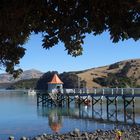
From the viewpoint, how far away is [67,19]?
611 cm

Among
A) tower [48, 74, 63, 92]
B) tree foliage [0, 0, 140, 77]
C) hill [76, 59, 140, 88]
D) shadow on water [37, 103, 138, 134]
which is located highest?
hill [76, 59, 140, 88]

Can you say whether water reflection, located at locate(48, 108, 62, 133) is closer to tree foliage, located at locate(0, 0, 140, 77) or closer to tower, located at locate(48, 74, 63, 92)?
tower, located at locate(48, 74, 63, 92)

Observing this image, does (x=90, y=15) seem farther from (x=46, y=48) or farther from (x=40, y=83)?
(x=40, y=83)

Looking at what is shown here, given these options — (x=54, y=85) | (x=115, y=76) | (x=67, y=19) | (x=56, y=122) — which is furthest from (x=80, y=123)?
(x=115, y=76)

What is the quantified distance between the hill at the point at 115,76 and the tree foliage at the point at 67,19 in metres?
124

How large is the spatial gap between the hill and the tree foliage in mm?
124011

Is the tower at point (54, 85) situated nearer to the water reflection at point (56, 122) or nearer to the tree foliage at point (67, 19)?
the water reflection at point (56, 122)

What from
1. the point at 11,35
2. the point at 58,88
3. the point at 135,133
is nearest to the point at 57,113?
the point at 58,88

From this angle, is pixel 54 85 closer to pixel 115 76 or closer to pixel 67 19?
pixel 67 19

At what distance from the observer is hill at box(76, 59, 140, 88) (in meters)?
138

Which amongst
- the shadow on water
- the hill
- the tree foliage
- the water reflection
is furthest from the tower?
the hill

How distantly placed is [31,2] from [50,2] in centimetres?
45

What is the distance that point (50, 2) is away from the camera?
6.10 metres

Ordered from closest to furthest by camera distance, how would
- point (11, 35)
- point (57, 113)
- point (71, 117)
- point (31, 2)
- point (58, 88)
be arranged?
point (31, 2)
point (11, 35)
point (71, 117)
point (57, 113)
point (58, 88)
